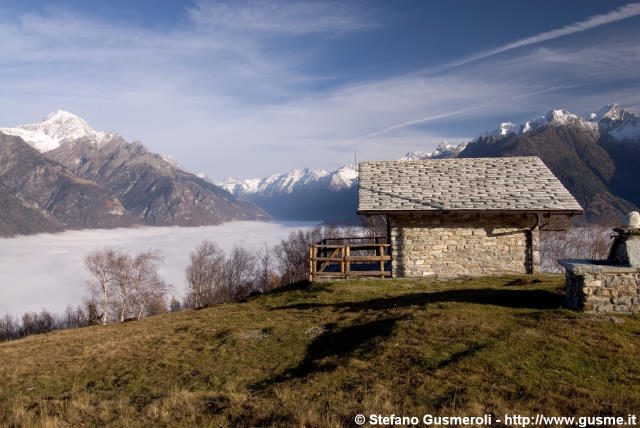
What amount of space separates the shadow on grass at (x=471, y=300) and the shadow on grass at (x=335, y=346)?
2216mm

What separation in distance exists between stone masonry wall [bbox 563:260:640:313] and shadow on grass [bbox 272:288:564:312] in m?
1.23

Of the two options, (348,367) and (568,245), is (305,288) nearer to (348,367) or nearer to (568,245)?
(348,367)

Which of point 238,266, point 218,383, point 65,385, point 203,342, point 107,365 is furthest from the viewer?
point 238,266

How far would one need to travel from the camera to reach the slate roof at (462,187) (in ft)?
61.7

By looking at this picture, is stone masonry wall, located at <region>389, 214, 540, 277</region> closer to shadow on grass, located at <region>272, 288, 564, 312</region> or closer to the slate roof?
the slate roof

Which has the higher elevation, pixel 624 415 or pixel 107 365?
pixel 624 415

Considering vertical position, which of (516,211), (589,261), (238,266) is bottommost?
(238,266)

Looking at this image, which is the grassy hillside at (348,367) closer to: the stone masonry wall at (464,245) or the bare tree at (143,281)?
the stone masonry wall at (464,245)

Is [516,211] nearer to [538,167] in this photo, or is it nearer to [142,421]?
[538,167]

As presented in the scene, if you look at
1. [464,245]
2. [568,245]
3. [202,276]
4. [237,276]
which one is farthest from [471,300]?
[237,276]

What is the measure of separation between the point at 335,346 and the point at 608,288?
7565mm

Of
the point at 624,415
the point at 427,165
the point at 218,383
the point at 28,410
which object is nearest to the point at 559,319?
the point at 624,415

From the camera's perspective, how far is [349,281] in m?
18.2

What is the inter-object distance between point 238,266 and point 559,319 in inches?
3111
